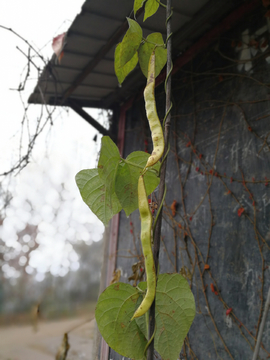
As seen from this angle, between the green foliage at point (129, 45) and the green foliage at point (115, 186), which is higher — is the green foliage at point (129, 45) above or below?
above

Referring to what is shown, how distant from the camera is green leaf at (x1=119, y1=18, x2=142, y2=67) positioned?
670mm

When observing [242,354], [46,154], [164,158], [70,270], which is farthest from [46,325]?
[164,158]

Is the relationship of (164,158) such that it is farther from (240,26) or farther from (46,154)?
(46,154)

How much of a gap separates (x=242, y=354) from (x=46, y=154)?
6.84ft

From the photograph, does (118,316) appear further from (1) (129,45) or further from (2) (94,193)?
(1) (129,45)

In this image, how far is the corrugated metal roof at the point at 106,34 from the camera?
181 cm

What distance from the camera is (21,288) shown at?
10086mm

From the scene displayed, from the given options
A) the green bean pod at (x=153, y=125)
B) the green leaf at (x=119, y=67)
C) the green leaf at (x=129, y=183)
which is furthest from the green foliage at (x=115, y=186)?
the green leaf at (x=119, y=67)

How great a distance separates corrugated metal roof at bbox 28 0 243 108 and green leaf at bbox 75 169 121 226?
1466 millimetres

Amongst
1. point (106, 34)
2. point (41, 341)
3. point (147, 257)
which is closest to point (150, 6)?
point (147, 257)

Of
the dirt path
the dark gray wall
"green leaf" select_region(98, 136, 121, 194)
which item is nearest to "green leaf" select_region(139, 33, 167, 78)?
"green leaf" select_region(98, 136, 121, 194)

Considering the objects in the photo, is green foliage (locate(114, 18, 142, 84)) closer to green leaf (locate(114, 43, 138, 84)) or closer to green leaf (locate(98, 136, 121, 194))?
green leaf (locate(114, 43, 138, 84))

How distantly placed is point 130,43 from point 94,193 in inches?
14.6

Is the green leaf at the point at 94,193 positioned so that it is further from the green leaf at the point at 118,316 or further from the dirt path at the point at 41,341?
the dirt path at the point at 41,341
